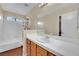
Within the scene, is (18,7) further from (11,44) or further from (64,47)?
(64,47)

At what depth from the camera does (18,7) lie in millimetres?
1194

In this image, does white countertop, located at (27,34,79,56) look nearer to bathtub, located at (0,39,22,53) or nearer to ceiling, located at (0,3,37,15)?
bathtub, located at (0,39,22,53)

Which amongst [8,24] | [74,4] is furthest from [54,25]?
[8,24]

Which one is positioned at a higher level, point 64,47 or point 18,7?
point 18,7

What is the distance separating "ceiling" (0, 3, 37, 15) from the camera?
1.14 meters

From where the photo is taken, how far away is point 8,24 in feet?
Answer: 4.12

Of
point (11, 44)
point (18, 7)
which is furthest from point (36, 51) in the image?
point (18, 7)

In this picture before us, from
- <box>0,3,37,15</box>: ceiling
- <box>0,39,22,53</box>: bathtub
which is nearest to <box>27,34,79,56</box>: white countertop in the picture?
<box>0,39,22,53</box>: bathtub

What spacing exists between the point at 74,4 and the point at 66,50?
0.54 metres

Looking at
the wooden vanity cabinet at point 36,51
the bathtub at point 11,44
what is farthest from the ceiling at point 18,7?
the wooden vanity cabinet at point 36,51

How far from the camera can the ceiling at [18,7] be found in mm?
1143

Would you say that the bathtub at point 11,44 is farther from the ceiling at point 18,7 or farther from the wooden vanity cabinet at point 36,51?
the ceiling at point 18,7

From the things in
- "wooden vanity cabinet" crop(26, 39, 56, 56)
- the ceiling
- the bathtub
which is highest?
the ceiling

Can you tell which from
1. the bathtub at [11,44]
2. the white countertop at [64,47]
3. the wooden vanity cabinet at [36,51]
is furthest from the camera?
the bathtub at [11,44]
